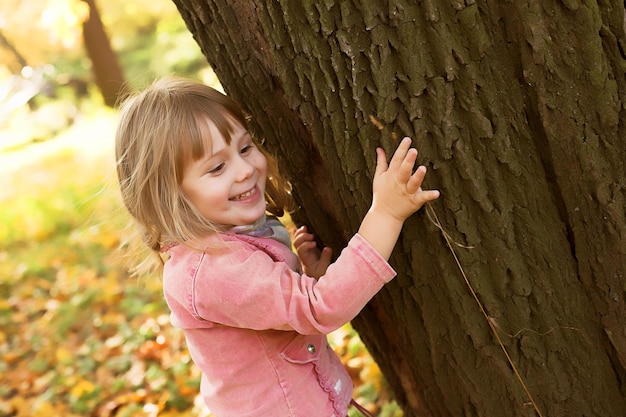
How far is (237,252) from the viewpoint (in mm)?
1842

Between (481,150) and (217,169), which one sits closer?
(481,150)

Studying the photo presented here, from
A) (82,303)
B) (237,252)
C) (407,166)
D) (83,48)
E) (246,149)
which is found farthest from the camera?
(83,48)

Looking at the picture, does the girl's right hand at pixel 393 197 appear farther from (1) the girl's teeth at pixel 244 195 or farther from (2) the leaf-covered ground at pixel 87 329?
(2) the leaf-covered ground at pixel 87 329

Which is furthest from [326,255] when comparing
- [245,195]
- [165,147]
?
[165,147]

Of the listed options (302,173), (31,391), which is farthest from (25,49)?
(302,173)

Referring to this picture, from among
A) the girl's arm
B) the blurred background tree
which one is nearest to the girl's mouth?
the girl's arm

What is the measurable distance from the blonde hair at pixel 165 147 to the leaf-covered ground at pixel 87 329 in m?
0.17

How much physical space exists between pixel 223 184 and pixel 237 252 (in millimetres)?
200

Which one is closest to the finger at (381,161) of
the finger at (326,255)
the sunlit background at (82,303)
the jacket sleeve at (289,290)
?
the jacket sleeve at (289,290)

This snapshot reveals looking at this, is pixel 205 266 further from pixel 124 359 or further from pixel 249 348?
pixel 124 359

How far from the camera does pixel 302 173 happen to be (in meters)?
2.10

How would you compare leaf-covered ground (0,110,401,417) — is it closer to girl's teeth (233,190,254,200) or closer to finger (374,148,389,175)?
girl's teeth (233,190,254,200)

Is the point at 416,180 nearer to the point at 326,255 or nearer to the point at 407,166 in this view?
the point at 407,166

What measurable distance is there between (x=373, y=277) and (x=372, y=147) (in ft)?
1.15
